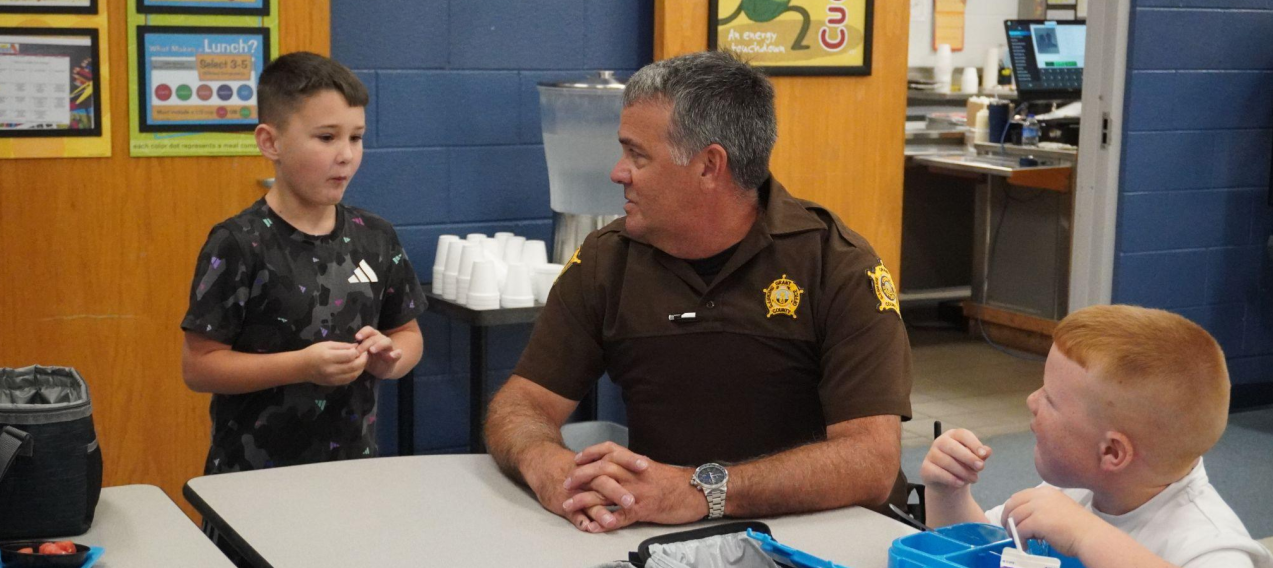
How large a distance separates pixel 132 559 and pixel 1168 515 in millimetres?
1147

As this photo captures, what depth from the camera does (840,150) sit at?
13.5 feet

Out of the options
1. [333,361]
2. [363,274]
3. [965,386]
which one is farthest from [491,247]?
[965,386]

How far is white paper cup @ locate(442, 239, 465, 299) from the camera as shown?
3334 mm

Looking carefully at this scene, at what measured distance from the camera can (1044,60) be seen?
19.7 feet

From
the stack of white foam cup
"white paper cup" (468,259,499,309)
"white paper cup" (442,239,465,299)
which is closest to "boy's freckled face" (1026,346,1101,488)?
the stack of white foam cup

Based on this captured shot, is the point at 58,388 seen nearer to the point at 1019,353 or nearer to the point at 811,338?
the point at 811,338

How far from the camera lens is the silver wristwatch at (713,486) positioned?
1.68 meters

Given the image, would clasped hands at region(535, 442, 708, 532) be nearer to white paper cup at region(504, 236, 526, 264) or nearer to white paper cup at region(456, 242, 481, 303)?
white paper cup at region(456, 242, 481, 303)

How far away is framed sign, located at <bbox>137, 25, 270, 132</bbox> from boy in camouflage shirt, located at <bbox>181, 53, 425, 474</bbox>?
35.9 inches

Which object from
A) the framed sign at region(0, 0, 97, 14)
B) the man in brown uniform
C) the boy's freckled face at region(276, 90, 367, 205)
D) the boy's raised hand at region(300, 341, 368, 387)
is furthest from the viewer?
the framed sign at region(0, 0, 97, 14)

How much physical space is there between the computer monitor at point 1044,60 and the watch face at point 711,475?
4698mm

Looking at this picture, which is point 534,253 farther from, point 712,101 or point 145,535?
point 145,535

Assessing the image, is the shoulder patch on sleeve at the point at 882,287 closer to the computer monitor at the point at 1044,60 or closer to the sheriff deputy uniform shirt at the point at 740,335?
the sheriff deputy uniform shirt at the point at 740,335

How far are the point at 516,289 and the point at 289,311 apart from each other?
99cm
